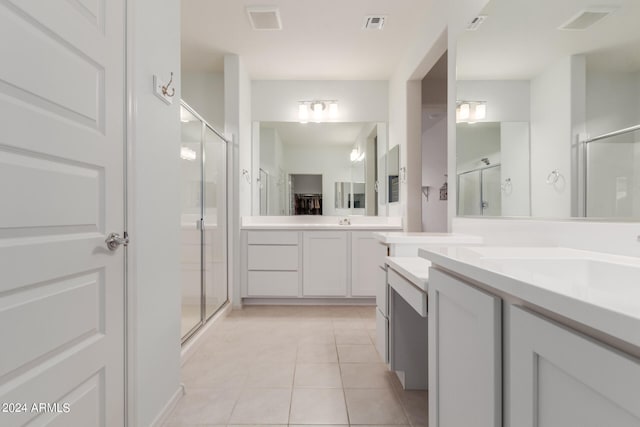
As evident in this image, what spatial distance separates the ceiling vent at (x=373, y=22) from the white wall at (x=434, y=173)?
1.98 meters

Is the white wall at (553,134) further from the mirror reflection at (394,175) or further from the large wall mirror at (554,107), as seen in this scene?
the mirror reflection at (394,175)

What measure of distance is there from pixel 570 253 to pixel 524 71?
0.83m

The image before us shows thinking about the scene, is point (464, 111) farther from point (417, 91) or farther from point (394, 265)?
point (417, 91)

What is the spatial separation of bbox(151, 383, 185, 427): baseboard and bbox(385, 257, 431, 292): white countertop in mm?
1254

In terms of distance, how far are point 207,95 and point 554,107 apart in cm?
346

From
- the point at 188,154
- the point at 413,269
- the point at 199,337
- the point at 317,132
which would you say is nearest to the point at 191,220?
the point at 188,154

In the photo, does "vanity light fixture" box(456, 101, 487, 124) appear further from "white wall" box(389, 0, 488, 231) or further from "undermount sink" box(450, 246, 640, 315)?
"undermount sink" box(450, 246, 640, 315)

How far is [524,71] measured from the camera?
1398 mm

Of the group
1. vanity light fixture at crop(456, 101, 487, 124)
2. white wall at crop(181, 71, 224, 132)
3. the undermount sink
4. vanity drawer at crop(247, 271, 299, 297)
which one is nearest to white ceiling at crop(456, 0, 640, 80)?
vanity light fixture at crop(456, 101, 487, 124)

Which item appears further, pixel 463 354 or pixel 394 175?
pixel 394 175

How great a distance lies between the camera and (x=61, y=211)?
89 centimetres

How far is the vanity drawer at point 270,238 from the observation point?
3.33 meters

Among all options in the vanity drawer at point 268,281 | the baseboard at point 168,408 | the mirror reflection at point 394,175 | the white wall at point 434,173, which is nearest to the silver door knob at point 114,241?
the baseboard at point 168,408

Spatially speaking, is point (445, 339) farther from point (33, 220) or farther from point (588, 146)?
point (33, 220)
